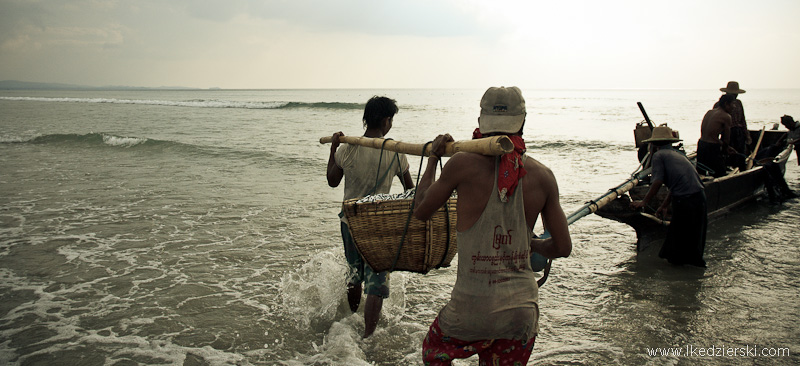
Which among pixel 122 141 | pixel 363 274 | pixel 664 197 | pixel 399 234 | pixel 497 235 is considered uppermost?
pixel 497 235

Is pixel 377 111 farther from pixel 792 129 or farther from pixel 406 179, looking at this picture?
pixel 792 129

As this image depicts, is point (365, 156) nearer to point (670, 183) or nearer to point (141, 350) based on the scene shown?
point (141, 350)

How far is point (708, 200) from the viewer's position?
6648mm

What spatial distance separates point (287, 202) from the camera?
360 inches

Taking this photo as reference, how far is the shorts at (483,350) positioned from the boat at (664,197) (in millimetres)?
2541

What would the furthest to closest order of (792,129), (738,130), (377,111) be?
(792,129) < (738,130) < (377,111)

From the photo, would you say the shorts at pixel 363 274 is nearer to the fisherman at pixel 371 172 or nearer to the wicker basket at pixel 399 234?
the fisherman at pixel 371 172

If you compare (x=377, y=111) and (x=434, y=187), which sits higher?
(x=377, y=111)

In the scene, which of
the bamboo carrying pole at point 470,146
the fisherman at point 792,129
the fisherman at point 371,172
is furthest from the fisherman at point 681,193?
the fisherman at point 792,129

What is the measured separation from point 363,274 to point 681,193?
351 cm

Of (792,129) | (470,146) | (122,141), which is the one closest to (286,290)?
(470,146)

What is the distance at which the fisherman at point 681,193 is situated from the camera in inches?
200

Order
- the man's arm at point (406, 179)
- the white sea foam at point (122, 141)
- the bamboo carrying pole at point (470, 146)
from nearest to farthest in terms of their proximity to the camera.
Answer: the bamboo carrying pole at point (470, 146) → the man's arm at point (406, 179) → the white sea foam at point (122, 141)

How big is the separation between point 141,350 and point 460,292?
2.88 metres
